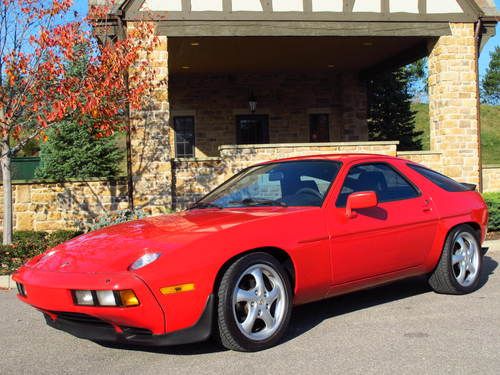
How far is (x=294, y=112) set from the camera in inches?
774

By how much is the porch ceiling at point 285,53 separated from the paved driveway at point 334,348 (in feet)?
30.9

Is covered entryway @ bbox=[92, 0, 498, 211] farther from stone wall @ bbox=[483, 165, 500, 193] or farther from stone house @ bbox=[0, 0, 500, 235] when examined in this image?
stone wall @ bbox=[483, 165, 500, 193]

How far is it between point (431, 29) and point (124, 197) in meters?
7.75

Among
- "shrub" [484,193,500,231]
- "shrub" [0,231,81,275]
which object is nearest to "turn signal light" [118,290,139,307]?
"shrub" [0,231,81,275]

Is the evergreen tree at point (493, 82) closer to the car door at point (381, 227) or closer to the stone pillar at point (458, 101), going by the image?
the stone pillar at point (458, 101)

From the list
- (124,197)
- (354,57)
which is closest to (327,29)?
(354,57)

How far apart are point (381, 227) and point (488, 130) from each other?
3200 cm

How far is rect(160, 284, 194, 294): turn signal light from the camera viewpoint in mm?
3875

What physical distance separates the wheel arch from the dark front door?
15114mm

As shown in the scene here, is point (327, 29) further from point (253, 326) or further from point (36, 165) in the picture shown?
point (36, 165)

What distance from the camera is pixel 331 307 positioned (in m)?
5.64

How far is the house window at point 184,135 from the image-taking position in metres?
19.5

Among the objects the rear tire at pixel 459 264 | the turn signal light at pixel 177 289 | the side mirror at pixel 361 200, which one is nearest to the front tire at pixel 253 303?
the turn signal light at pixel 177 289

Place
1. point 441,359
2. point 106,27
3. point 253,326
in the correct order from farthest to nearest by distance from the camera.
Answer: point 106,27
point 253,326
point 441,359
